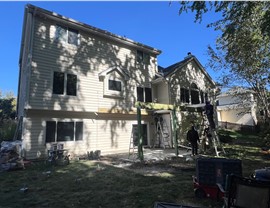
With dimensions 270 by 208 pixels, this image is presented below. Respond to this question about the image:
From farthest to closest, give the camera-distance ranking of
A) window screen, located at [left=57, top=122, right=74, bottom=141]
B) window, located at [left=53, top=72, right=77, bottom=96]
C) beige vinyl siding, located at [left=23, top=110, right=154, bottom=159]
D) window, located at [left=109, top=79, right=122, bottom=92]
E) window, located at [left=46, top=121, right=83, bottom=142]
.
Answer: window, located at [left=109, top=79, right=122, bottom=92]
window, located at [left=53, top=72, right=77, bottom=96]
window screen, located at [left=57, top=122, right=74, bottom=141]
window, located at [left=46, top=121, right=83, bottom=142]
beige vinyl siding, located at [left=23, top=110, right=154, bottom=159]

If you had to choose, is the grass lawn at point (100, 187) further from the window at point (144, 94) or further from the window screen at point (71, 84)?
the window at point (144, 94)

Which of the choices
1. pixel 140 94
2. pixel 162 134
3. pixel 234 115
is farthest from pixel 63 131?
pixel 234 115

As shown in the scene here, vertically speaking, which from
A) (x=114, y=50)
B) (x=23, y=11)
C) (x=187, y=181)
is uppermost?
(x=23, y=11)

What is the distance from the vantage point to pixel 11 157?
986 cm

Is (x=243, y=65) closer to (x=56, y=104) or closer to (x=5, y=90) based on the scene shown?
(x=56, y=104)

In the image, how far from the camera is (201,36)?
14.8 m

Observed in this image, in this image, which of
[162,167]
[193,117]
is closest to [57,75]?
[162,167]

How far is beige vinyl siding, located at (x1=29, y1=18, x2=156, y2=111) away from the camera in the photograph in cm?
1181

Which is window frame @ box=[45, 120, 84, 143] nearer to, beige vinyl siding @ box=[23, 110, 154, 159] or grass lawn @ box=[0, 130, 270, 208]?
beige vinyl siding @ box=[23, 110, 154, 159]

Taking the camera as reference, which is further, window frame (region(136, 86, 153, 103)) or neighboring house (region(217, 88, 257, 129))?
neighboring house (region(217, 88, 257, 129))

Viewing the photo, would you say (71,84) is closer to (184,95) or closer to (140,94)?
(140,94)

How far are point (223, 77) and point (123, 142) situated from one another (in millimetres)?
8952

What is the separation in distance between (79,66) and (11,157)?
668 centimetres

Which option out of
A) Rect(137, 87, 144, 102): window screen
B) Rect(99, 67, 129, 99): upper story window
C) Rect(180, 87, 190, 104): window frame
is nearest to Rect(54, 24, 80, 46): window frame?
Rect(99, 67, 129, 99): upper story window
